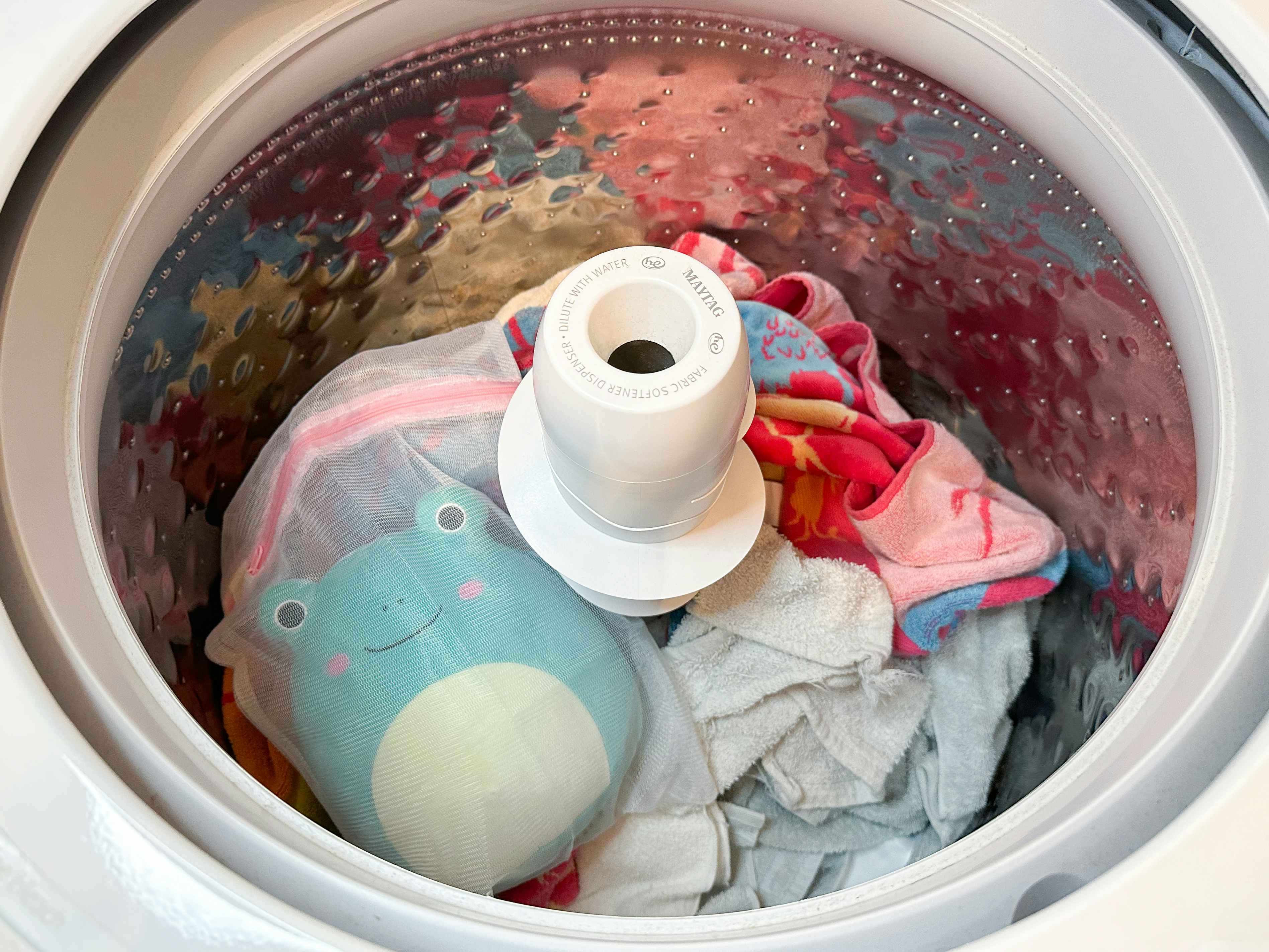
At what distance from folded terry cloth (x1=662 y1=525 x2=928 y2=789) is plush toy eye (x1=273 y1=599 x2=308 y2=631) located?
272 millimetres

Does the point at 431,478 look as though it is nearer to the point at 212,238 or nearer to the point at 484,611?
the point at 484,611

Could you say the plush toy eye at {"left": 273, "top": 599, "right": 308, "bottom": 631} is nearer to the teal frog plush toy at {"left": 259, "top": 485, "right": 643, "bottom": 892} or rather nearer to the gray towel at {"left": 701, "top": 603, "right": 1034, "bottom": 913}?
the teal frog plush toy at {"left": 259, "top": 485, "right": 643, "bottom": 892}

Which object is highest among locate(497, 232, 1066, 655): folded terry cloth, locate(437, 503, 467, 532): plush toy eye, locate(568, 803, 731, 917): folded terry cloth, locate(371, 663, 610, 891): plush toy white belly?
locate(497, 232, 1066, 655): folded terry cloth

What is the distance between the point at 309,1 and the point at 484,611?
1.30ft

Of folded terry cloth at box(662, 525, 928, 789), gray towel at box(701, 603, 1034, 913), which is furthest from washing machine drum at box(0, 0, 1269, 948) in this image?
folded terry cloth at box(662, 525, 928, 789)

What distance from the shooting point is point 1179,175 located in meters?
0.58

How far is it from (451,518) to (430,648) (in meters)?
0.09

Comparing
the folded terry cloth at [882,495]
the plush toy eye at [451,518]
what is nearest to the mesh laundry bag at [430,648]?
the plush toy eye at [451,518]

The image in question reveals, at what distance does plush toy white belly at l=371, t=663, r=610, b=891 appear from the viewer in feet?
2.11

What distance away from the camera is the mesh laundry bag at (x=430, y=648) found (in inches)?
25.5

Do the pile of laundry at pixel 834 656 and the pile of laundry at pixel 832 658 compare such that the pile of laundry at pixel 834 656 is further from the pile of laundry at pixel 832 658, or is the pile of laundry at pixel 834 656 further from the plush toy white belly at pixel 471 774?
the plush toy white belly at pixel 471 774

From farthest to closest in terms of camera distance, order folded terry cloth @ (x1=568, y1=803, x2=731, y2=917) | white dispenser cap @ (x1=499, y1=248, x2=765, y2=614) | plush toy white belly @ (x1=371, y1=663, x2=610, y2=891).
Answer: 1. folded terry cloth @ (x1=568, y1=803, x2=731, y2=917)
2. plush toy white belly @ (x1=371, y1=663, x2=610, y2=891)
3. white dispenser cap @ (x1=499, y1=248, x2=765, y2=614)

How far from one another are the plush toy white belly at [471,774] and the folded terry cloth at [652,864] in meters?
0.12

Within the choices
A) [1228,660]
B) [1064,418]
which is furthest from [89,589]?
[1064,418]
